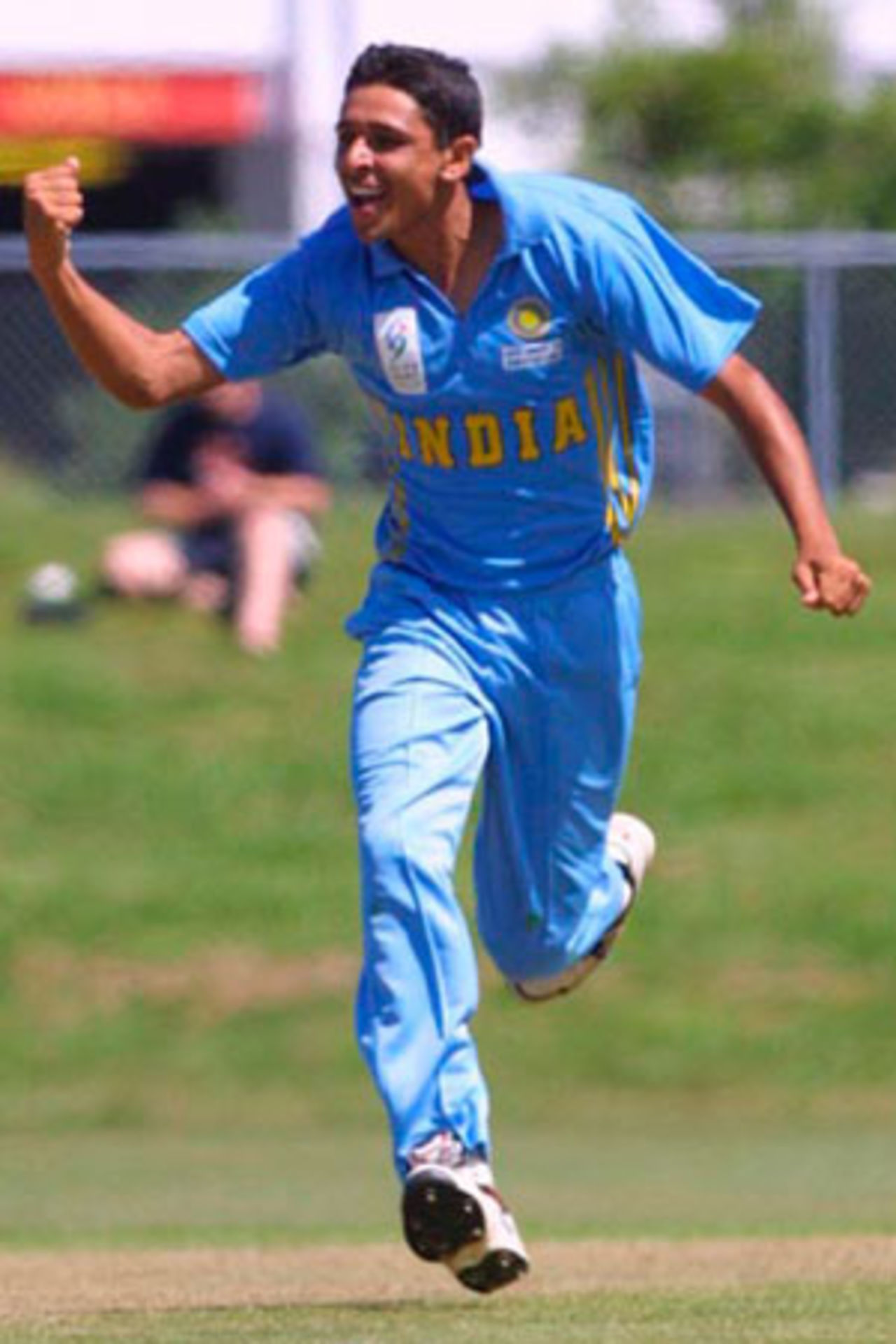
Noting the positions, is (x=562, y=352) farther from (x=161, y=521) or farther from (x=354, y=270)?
(x=161, y=521)

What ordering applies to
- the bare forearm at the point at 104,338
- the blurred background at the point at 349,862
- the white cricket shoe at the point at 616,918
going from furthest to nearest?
the blurred background at the point at 349,862 < the white cricket shoe at the point at 616,918 < the bare forearm at the point at 104,338

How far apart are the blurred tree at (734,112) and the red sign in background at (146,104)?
7.26 ft

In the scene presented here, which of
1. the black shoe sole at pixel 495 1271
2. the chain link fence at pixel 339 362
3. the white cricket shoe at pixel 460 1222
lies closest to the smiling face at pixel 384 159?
the white cricket shoe at pixel 460 1222

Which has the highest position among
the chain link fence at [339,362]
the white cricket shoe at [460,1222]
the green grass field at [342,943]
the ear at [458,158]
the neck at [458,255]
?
the ear at [458,158]

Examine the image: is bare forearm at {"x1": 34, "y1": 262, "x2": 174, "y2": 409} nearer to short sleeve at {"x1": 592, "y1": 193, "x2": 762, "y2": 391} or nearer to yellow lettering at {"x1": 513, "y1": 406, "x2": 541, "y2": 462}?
yellow lettering at {"x1": 513, "y1": 406, "x2": 541, "y2": 462}

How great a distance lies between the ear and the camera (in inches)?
337

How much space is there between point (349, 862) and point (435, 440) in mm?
9138

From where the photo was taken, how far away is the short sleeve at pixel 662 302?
28.0 ft

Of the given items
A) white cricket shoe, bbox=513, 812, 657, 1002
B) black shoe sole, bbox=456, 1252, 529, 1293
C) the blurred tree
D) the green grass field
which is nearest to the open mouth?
white cricket shoe, bbox=513, 812, 657, 1002

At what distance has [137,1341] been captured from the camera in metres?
7.69

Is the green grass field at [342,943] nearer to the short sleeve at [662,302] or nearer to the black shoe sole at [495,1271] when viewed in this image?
the black shoe sole at [495,1271]

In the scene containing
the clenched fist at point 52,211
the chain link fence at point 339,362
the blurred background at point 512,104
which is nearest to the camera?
the clenched fist at point 52,211

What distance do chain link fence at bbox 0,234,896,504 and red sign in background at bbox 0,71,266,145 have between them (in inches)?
320

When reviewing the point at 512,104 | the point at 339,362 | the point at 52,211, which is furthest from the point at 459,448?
the point at 512,104
